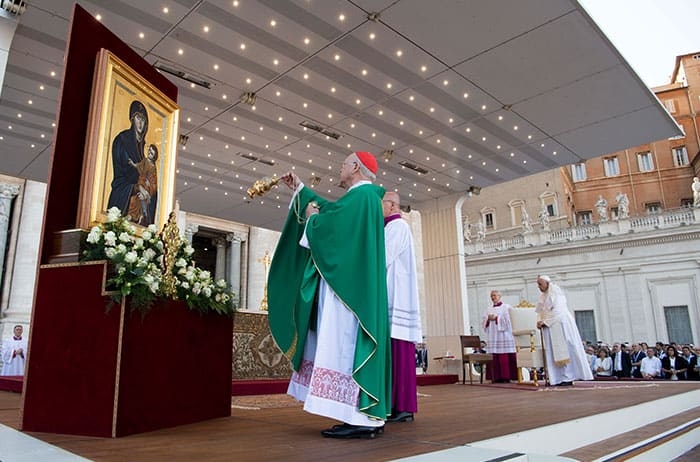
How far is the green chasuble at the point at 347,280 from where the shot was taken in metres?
2.70

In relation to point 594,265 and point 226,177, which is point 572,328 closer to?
point 226,177

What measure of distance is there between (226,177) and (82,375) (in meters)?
8.77

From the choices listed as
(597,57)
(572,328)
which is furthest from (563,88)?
(572,328)

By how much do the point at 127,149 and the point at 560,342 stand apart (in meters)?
7.06

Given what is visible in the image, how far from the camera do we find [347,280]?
9.21 feet

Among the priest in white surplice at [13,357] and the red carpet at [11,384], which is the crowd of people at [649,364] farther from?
the priest in white surplice at [13,357]

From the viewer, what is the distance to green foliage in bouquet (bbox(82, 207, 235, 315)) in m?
2.81

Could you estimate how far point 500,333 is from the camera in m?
9.65

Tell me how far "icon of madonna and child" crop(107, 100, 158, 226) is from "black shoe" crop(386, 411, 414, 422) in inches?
106

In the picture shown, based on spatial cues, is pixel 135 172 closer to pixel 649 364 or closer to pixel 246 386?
pixel 246 386

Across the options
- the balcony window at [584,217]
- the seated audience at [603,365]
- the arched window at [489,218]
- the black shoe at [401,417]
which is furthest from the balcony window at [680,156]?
the black shoe at [401,417]

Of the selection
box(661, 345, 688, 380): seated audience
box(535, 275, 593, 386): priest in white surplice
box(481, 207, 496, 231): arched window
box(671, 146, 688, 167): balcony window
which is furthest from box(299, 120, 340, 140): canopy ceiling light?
box(671, 146, 688, 167): balcony window

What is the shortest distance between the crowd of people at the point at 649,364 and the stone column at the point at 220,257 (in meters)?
13.3

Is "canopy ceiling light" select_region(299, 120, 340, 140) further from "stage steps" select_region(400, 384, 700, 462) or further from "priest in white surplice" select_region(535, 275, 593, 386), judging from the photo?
"stage steps" select_region(400, 384, 700, 462)
